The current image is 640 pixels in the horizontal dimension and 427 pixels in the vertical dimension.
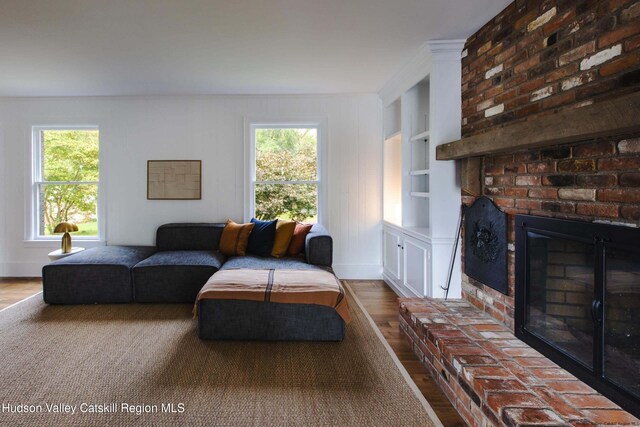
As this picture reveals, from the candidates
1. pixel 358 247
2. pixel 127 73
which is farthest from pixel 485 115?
pixel 127 73

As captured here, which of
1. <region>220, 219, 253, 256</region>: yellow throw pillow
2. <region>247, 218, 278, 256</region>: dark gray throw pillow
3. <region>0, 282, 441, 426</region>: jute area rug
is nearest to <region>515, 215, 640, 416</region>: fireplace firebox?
<region>0, 282, 441, 426</region>: jute area rug

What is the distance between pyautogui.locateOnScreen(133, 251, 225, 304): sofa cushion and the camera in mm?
3771

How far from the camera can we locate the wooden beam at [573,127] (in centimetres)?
138

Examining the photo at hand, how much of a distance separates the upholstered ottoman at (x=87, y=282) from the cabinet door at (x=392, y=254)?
9.01 ft

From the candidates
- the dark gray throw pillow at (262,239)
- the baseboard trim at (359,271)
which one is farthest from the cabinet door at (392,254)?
the dark gray throw pillow at (262,239)

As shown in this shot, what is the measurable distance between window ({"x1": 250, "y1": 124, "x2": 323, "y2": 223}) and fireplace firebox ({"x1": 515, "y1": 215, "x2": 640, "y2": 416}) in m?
2.97

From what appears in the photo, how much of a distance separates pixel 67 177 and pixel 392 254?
4308 millimetres

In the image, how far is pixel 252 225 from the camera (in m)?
4.41

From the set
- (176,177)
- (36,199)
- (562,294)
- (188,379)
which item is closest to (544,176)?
(562,294)

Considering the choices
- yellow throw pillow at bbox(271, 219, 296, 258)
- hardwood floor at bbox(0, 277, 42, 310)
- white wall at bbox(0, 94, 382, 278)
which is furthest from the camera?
white wall at bbox(0, 94, 382, 278)

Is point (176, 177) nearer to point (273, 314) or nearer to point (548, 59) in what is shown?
point (273, 314)

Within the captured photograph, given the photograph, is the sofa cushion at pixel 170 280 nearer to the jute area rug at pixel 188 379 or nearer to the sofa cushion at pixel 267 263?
the sofa cushion at pixel 267 263

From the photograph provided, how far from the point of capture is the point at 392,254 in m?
4.36

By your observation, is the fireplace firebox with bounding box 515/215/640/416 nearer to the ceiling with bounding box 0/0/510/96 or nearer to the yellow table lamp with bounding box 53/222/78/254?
the ceiling with bounding box 0/0/510/96
